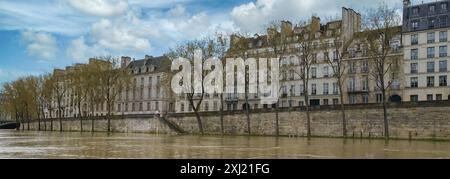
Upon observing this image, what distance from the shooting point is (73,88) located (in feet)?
253

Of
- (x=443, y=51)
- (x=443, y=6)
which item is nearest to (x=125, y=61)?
(x=443, y=51)

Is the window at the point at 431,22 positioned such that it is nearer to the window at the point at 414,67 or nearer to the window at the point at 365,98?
the window at the point at 414,67

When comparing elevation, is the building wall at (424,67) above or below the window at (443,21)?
below

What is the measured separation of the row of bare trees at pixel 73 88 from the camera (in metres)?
69.1

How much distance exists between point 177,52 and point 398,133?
2535 cm

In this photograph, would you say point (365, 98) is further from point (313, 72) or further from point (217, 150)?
point (217, 150)

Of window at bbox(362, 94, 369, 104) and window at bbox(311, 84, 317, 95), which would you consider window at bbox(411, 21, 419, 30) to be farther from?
window at bbox(311, 84, 317, 95)

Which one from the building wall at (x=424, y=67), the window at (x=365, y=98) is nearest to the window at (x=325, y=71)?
the window at (x=365, y=98)

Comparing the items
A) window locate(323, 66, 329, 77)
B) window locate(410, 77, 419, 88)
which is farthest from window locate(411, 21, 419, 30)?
window locate(323, 66, 329, 77)

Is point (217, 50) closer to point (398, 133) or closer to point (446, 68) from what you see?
point (398, 133)

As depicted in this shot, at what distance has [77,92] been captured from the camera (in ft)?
241
